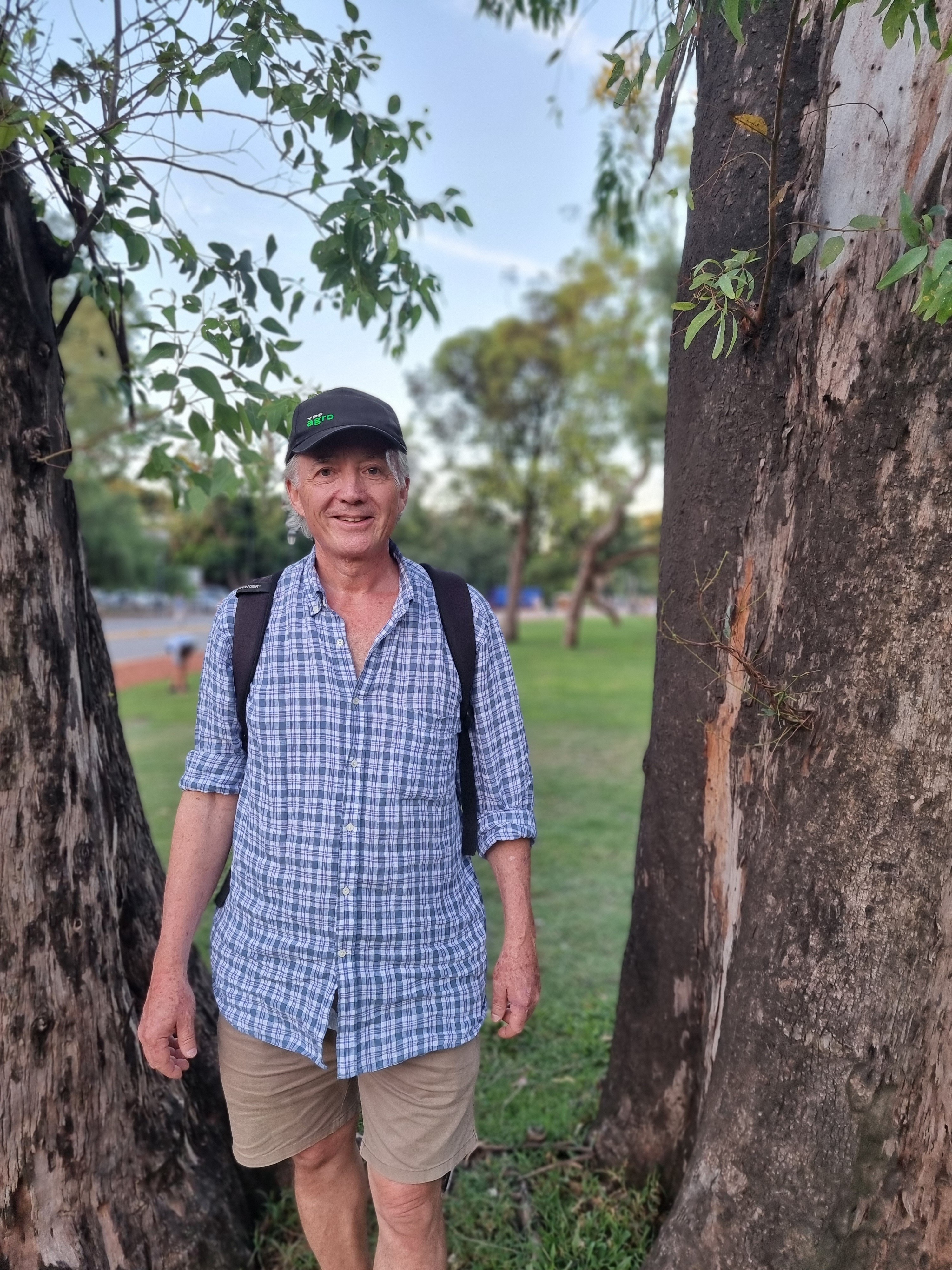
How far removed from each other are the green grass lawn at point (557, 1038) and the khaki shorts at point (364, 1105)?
69cm

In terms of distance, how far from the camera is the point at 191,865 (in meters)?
2.04

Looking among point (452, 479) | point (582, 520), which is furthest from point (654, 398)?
point (452, 479)

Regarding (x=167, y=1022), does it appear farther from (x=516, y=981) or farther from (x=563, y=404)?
(x=563, y=404)

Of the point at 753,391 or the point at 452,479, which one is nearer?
the point at 753,391

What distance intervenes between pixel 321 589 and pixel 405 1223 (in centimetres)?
140

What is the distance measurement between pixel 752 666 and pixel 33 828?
5.69 feet

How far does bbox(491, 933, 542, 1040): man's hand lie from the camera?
2.00m

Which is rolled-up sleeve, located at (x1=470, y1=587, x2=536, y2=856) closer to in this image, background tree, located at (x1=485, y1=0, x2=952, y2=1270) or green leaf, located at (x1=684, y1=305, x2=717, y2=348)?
background tree, located at (x1=485, y1=0, x2=952, y2=1270)

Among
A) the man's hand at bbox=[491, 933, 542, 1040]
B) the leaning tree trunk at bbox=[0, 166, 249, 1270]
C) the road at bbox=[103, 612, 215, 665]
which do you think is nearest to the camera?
the man's hand at bbox=[491, 933, 542, 1040]

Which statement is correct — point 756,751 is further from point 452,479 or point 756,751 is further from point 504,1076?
point 452,479

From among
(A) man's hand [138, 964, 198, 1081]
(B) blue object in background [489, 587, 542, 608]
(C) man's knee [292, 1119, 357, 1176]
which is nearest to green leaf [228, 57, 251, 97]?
(A) man's hand [138, 964, 198, 1081]

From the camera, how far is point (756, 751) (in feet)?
6.87

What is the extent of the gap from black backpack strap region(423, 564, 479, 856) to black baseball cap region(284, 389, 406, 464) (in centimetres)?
33

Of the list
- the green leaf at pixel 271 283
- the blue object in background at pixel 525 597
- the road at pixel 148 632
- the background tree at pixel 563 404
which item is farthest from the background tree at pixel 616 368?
the blue object in background at pixel 525 597
